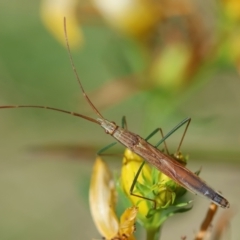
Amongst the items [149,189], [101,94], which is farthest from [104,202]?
[101,94]

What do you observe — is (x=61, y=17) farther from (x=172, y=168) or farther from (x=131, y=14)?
(x=172, y=168)

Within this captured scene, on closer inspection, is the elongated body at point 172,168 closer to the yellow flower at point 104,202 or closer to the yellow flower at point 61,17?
the yellow flower at point 104,202

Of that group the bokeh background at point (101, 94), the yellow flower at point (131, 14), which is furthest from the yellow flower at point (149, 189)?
the yellow flower at point (131, 14)

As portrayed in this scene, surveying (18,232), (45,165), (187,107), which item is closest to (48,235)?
(18,232)

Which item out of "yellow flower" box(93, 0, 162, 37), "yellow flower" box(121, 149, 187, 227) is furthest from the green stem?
"yellow flower" box(93, 0, 162, 37)

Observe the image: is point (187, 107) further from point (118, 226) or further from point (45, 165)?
point (118, 226)

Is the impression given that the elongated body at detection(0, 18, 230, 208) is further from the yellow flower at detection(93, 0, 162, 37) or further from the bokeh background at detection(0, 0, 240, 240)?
the yellow flower at detection(93, 0, 162, 37)
